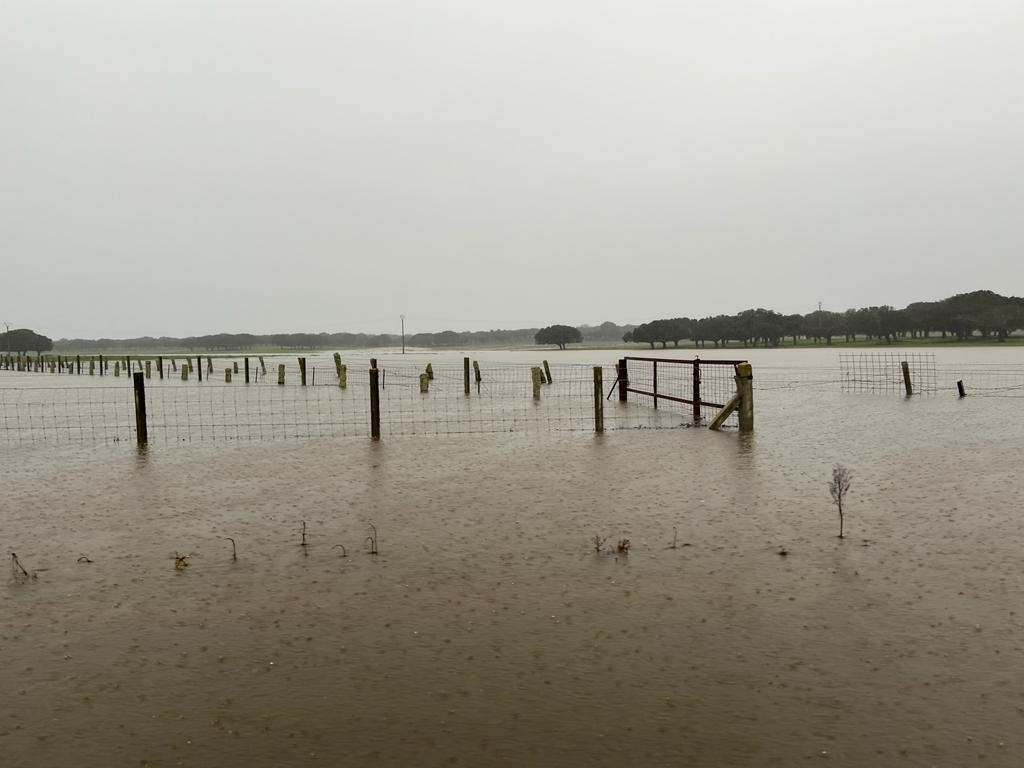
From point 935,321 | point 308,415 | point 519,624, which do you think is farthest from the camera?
point 935,321

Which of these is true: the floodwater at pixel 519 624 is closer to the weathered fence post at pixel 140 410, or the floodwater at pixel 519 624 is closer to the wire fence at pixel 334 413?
the weathered fence post at pixel 140 410

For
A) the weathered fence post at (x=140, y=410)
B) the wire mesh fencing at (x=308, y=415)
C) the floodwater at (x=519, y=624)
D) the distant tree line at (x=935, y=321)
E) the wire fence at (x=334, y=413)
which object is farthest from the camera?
the distant tree line at (x=935, y=321)

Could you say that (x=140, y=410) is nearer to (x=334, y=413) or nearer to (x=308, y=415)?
(x=308, y=415)

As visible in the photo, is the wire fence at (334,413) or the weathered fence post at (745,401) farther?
the wire fence at (334,413)

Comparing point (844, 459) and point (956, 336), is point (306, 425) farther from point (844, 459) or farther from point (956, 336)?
point (956, 336)

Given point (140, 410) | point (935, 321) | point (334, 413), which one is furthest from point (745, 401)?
point (935, 321)

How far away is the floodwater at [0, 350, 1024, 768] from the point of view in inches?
178

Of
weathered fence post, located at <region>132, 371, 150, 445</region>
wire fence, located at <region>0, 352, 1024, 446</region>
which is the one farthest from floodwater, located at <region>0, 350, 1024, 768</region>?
wire fence, located at <region>0, 352, 1024, 446</region>

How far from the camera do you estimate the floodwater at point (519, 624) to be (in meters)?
4.53

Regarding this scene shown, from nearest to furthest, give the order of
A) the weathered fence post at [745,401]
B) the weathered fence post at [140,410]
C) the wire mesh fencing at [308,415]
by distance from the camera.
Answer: the weathered fence post at [140,410] → the weathered fence post at [745,401] → the wire mesh fencing at [308,415]

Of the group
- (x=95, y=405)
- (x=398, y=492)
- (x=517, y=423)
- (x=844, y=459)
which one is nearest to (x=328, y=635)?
(x=398, y=492)

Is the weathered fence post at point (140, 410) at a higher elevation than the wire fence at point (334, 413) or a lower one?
higher

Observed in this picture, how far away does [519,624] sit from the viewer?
20.8 feet

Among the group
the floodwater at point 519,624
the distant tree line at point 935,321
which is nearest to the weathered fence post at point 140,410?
the floodwater at point 519,624
